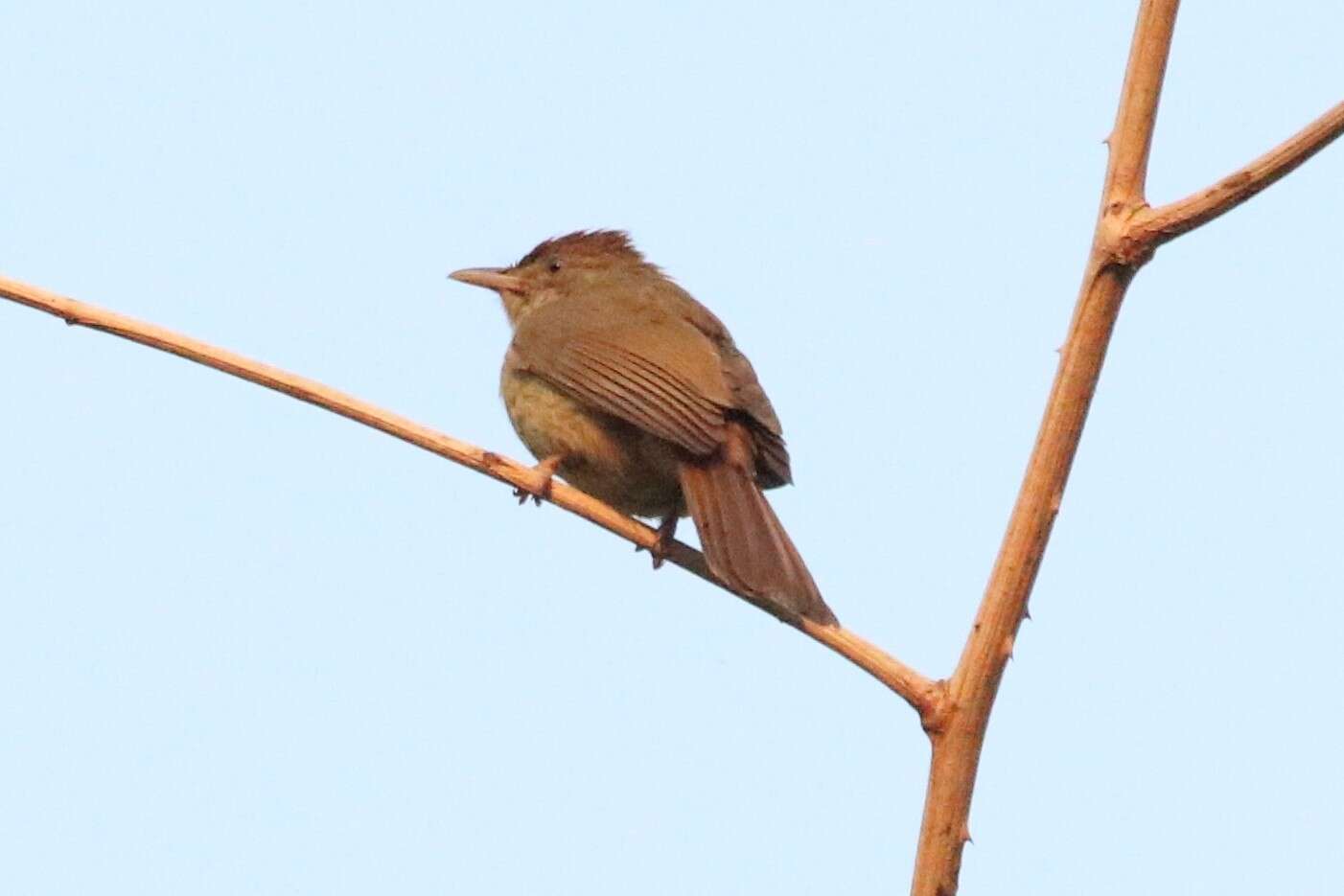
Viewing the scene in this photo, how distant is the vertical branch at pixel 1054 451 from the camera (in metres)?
2.84

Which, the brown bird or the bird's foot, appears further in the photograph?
the bird's foot

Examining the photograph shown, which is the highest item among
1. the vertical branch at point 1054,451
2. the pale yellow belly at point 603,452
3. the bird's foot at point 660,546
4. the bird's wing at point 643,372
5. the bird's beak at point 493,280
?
the bird's beak at point 493,280

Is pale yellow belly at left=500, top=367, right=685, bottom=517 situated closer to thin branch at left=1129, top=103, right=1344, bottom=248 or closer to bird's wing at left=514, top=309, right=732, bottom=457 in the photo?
bird's wing at left=514, top=309, right=732, bottom=457

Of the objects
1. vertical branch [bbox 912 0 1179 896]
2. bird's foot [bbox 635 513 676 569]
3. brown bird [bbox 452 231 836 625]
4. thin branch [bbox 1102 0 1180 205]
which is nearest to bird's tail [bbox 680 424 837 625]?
brown bird [bbox 452 231 836 625]

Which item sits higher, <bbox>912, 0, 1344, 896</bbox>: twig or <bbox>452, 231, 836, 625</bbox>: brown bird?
<bbox>452, 231, 836, 625</bbox>: brown bird

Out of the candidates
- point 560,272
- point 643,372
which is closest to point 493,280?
point 560,272

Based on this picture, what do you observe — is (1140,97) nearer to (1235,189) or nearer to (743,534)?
(1235,189)

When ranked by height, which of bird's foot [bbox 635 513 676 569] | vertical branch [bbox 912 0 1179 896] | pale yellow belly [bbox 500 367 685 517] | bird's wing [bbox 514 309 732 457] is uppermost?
bird's wing [bbox 514 309 732 457]

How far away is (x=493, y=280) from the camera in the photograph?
682 cm

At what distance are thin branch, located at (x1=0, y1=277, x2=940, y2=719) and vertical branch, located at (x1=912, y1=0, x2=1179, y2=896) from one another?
84 millimetres

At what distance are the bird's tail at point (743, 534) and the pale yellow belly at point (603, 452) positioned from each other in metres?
0.17

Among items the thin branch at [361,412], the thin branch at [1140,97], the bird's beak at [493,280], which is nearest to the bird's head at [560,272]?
the bird's beak at [493,280]

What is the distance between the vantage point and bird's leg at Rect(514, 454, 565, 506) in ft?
15.8

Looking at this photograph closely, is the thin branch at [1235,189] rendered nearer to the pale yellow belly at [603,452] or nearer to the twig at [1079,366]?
the twig at [1079,366]
